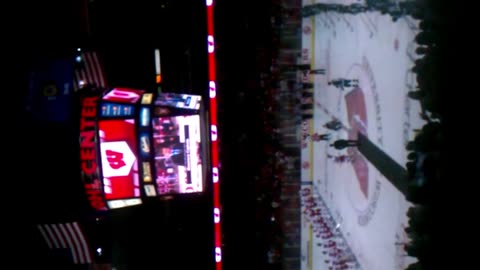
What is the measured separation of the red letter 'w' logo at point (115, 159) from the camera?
340cm

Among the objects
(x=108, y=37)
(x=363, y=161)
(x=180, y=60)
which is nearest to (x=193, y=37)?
(x=180, y=60)

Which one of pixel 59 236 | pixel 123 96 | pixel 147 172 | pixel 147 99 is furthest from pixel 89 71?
pixel 59 236

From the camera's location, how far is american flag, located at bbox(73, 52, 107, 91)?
3.46m

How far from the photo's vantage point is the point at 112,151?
11.1 ft

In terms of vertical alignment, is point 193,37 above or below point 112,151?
above

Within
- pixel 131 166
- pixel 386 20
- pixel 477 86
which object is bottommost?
pixel 131 166

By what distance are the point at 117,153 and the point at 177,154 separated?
13.7 inches

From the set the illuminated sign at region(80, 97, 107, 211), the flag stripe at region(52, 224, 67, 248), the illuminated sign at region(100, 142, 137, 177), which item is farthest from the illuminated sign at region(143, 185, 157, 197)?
the flag stripe at region(52, 224, 67, 248)

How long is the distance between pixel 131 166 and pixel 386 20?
1605 mm

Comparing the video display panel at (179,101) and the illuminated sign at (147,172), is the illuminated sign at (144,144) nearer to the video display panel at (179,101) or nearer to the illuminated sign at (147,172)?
the illuminated sign at (147,172)

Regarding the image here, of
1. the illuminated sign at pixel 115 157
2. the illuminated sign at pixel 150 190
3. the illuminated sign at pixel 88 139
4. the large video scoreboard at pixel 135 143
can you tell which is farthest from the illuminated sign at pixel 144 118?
the illuminated sign at pixel 150 190

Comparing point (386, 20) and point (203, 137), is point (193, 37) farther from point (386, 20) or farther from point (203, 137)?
point (386, 20)

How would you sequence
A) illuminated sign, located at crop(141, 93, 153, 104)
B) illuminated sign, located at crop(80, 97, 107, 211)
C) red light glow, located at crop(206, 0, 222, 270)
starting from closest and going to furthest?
illuminated sign, located at crop(80, 97, 107, 211)
illuminated sign, located at crop(141, 93, 153, 104)
red light glow, located at crop(206, 0, 222, 270)

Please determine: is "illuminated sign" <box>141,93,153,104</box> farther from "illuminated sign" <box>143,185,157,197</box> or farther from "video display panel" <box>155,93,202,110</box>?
"illuminated sign" <box>143,185,157,197</box>
